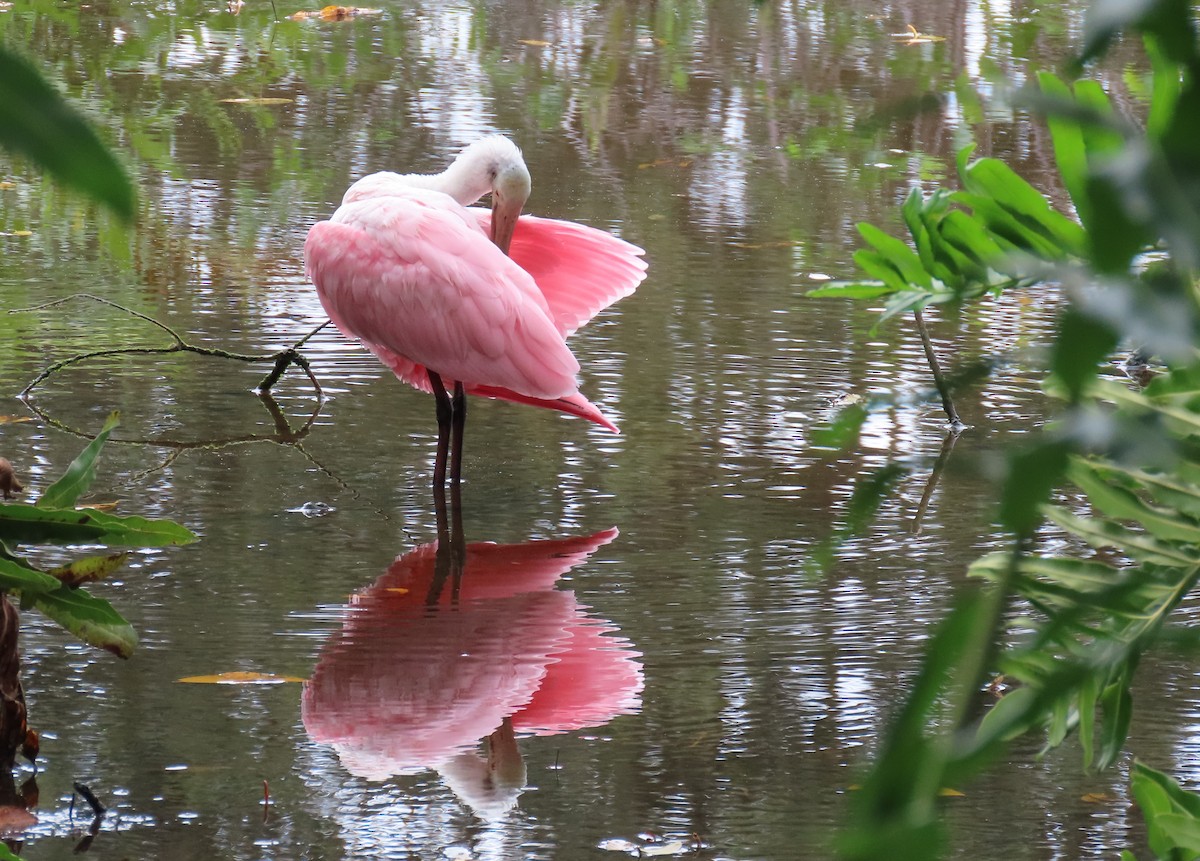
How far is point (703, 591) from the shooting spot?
400cm

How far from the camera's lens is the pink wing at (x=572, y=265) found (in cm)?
546

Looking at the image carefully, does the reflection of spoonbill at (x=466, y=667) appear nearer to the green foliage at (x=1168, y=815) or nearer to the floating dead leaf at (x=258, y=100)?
the green foliage at (x=1168, y=815)

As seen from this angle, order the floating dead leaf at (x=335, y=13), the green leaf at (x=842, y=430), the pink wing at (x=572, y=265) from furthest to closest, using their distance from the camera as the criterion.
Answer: the floating dead leaf at (x=335, y=13) → the pink wing at (x=572, y=265) → the green leaf at (x=842, y=430)

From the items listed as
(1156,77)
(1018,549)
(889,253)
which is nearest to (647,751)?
(889,253)

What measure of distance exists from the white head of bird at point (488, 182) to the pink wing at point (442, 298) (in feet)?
0.69

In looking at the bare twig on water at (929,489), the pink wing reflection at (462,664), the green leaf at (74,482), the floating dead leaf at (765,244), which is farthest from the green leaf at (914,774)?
the floating dead leaf at (765,244)

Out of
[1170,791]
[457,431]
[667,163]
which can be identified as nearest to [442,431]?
[457,431]

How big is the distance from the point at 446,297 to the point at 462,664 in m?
1.51

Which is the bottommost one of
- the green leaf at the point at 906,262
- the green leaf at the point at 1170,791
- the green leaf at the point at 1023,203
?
the green leaf at the point at 1170,791

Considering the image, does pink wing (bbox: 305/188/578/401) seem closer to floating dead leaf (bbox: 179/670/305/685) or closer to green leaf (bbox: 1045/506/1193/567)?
floating dead leaf (bbox: 179/670/305/685)

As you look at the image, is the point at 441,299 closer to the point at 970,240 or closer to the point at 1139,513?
the point at 970,240

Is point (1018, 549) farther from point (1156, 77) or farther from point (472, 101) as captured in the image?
point (472, 101)

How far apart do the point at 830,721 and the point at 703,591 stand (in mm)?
689

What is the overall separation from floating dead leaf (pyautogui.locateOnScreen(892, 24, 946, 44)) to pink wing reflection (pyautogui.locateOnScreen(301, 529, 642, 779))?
9241 mm
